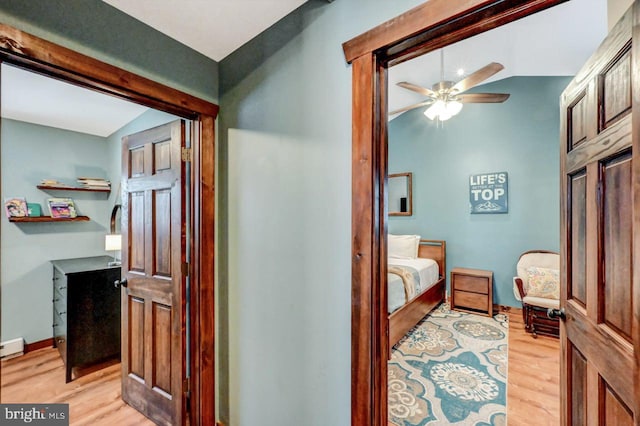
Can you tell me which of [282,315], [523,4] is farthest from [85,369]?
[523,4]

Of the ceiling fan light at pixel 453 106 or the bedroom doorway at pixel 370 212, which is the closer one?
the bedroom doorway at pixel 370 212

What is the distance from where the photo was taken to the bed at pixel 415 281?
2.99 metres

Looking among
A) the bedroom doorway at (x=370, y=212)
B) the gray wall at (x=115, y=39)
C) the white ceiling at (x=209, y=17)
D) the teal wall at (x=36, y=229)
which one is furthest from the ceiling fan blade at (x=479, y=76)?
the teal wall at (x=36, y=229)

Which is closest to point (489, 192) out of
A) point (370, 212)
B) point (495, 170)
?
point (495, 170)

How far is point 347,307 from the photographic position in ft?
4.27

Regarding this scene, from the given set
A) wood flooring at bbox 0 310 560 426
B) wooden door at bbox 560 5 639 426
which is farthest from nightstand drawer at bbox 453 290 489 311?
wooden door at bbox 560 5 639 426

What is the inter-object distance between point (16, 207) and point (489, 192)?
5.68 metres

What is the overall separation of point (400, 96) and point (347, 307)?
3771mm

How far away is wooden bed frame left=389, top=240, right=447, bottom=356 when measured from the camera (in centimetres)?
291

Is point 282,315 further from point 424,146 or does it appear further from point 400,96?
point 424,146

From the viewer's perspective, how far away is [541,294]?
3287mm

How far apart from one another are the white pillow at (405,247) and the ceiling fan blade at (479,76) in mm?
2490

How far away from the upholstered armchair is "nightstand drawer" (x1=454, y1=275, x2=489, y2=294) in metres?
0.39

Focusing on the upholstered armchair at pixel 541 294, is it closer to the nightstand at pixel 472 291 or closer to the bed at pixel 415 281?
the nightstand at pixel 472 291
